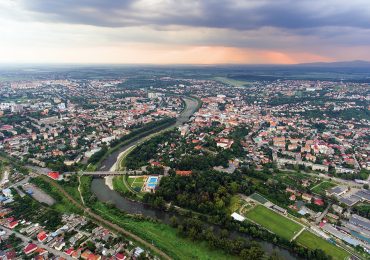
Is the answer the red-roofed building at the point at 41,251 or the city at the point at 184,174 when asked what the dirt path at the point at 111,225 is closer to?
the city at the point at 184,174

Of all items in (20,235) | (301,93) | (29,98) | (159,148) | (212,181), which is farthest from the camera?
(301,93)

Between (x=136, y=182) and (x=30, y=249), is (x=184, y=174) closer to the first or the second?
(x=136, y=182)

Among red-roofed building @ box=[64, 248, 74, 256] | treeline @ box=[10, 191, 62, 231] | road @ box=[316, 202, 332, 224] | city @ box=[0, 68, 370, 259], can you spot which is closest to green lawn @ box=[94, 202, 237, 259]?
city @ box=[0, 68, 370, 259]

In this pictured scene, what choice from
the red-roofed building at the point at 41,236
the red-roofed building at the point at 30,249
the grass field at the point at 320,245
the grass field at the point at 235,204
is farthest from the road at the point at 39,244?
the grass field at the point at 320,245

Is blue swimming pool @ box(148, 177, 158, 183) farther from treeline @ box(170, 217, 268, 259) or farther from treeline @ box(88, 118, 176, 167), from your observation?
treeline @ box(88, 118, 176, 167)

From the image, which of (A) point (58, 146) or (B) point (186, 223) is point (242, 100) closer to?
(A) point (58, 146)

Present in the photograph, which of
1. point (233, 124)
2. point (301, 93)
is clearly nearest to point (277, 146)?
point (233, 124)
